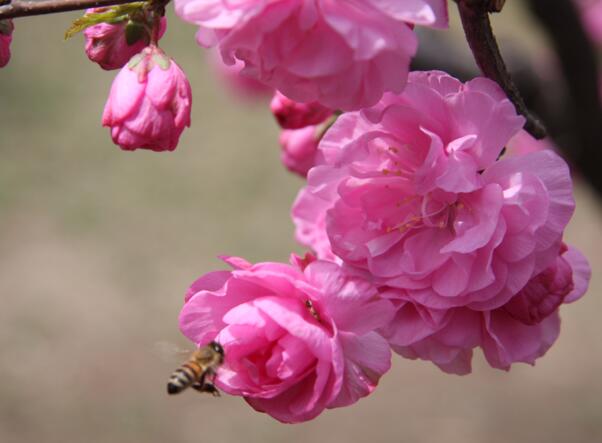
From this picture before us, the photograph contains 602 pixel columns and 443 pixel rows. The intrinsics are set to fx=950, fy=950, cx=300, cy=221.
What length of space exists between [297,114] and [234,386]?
431 millimetres

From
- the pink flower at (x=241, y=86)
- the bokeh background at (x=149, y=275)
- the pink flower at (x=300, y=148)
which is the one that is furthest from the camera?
the bokeh background at (x=149, y=275)

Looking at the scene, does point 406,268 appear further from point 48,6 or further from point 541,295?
point 48,6

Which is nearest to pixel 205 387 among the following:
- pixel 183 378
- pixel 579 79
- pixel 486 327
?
pixel 183 378

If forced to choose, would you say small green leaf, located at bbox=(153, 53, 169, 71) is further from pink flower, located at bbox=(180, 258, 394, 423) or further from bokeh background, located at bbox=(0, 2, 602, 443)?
bokeh background, located at bbox=(0, 2, 602, 443)

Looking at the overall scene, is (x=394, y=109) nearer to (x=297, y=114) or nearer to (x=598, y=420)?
(x=297, y=114)

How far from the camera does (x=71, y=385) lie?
178 inches

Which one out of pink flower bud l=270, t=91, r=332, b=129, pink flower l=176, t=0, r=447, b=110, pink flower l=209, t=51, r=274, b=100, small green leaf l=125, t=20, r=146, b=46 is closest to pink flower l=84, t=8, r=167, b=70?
small green leaf l=125, t=20, r=146, b=46

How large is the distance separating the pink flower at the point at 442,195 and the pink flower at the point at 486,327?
24mm

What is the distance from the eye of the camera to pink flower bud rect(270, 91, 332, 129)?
1283 mm

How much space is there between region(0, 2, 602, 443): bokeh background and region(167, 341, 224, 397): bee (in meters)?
2.39

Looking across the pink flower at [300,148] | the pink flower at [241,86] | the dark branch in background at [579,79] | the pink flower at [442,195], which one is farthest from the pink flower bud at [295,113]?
the pink flower at [241,86]

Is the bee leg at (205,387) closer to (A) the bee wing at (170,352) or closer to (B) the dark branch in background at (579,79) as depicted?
(A) the bee wing at (170,352)

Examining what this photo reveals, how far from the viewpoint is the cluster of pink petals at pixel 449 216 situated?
94 centimetres

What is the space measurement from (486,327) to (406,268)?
0.36ft
